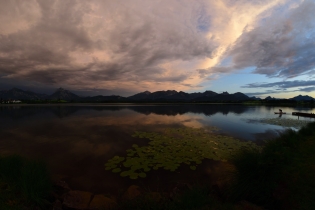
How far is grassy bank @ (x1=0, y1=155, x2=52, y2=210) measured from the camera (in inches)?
208

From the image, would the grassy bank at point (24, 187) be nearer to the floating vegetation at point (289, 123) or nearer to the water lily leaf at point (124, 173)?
the water lily leaf at point (124, 173)

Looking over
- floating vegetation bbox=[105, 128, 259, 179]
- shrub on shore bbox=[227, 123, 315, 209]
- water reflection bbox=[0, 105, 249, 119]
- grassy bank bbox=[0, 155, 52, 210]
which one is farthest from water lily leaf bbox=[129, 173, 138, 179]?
water reflection bbox=[0, 105, 249, 119]

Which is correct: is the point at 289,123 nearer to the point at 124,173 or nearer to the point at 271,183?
the point at 271,183

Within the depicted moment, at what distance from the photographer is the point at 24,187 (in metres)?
5.52

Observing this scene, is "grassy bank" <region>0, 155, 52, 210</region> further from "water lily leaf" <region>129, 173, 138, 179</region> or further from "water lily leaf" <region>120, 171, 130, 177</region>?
"water lily leaf" <region>129, 173, 138, 179</region>

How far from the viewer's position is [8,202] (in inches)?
204

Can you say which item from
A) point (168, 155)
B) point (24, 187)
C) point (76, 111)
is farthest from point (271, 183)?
point (76, 111)

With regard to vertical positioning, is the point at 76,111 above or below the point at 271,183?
below

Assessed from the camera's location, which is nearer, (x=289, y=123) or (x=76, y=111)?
(x=289, y=123)

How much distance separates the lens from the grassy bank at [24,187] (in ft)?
17.3

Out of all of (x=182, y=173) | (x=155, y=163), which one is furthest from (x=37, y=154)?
(x=182, y=173)

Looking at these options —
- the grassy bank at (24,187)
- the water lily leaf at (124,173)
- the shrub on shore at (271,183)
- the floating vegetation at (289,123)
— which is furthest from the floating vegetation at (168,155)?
the floating vegetation at (289,123)

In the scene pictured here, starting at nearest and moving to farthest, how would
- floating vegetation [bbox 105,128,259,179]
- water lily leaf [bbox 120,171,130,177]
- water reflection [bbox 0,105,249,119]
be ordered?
water lily leaf [bbox 120,171,130,177]
floating vegetation [bbox 105,128,259,179]
water reflection [bbox 0,105,249,119]

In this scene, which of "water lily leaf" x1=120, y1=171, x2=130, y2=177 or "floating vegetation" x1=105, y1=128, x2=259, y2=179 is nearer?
"water lily leaf" x1=120, y1=171, x2=130, y2=177
